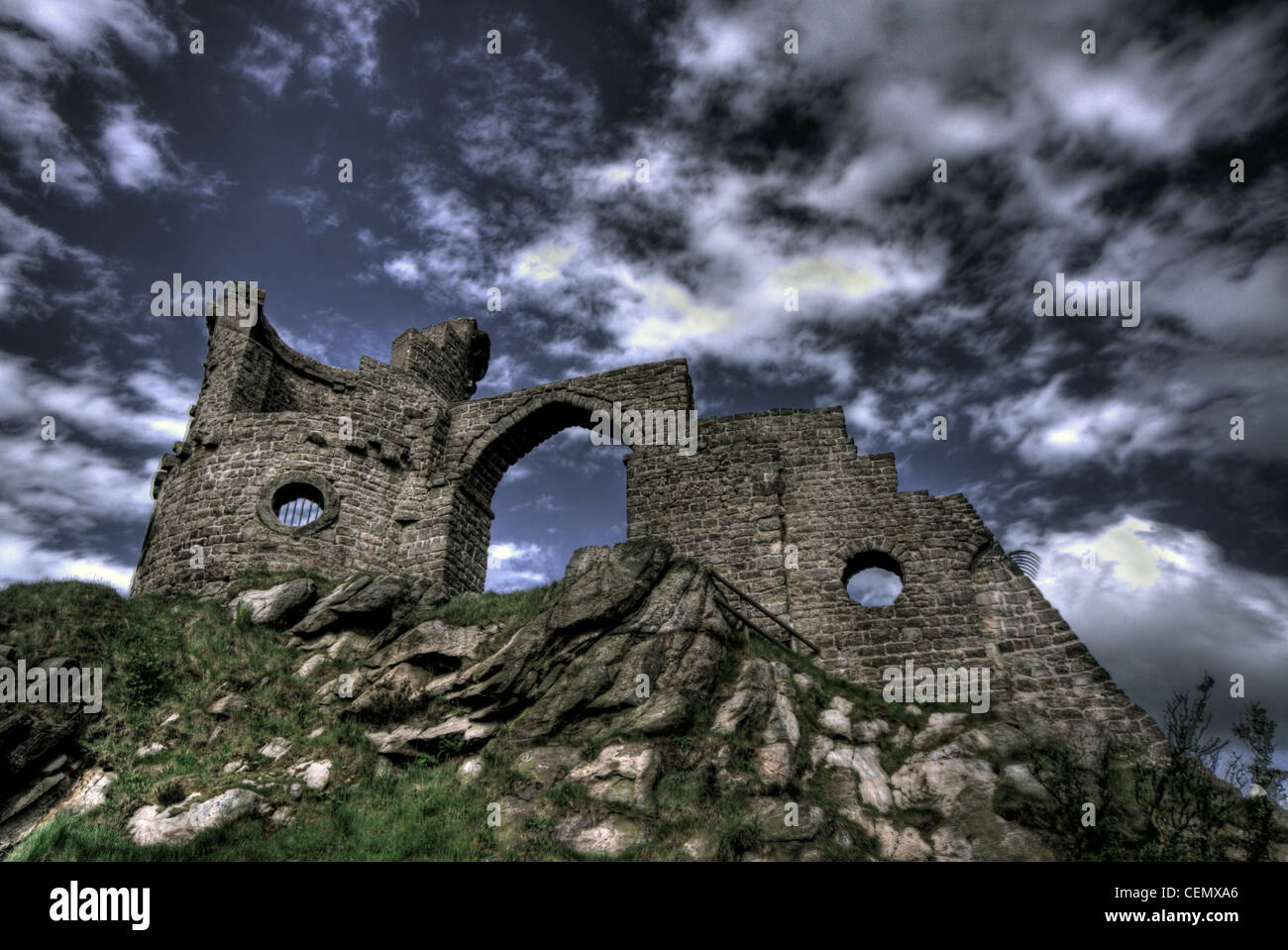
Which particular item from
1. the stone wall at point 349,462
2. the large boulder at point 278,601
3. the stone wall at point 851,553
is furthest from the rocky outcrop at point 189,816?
the stone wall at point 851,553

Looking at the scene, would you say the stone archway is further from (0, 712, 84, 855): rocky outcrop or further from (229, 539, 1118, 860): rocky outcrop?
(0, 712, 84, 855): rocky outcrop

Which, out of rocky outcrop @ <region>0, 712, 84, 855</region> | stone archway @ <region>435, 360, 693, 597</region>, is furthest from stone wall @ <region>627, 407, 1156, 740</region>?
rocky outcrop @ <region>0, 712, 84, 855</region>

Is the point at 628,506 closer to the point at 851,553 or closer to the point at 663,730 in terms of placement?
the point at 851,553

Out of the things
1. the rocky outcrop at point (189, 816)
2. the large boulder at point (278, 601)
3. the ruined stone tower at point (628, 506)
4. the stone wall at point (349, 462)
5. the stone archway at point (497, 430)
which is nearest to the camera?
the rocky outcrop at point (189, 816)

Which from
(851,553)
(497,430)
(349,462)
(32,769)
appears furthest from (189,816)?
(851,553)

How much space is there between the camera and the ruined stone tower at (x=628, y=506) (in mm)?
13750

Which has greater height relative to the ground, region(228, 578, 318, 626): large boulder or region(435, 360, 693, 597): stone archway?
region(435, 360, 693, 597): stone archway

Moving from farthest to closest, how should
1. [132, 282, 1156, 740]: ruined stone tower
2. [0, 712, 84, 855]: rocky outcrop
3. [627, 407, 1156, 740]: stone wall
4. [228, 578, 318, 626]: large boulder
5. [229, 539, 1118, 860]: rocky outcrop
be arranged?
[228, 578, 318, 626]: large boulder
[132, 282, 1156, 740]: ruined stone tower
[627, 407, 1156, 740]: stone wall
[0, 712, 84, 855]: rocky outcrop
[229, 539, 1118, 860]: rocky outcrop

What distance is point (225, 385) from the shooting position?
19.0 meters

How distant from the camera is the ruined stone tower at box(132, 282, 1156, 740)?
45.1 ft

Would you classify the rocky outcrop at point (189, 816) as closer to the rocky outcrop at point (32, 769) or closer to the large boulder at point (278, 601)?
the rocky outcrop at point (32, 769)

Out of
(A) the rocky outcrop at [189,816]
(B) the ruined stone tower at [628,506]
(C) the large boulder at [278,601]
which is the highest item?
(B) the ruined stone tower at [628,506]
